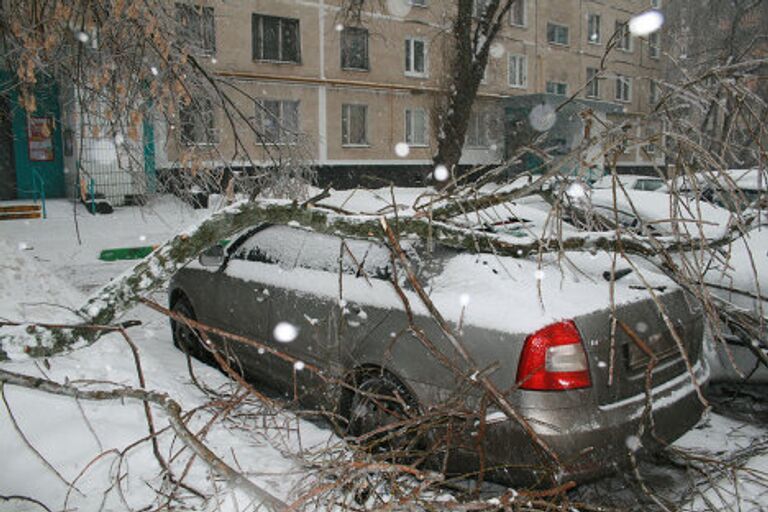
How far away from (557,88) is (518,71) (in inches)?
127

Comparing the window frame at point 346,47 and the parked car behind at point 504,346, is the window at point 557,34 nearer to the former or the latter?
the window frame at point 346,47

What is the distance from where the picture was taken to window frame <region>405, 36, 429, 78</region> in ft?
86.2

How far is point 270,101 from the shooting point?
2262 centimetres

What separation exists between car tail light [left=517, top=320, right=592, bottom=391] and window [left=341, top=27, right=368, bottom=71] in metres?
22.8

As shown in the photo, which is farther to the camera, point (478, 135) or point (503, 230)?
point (478, 135)

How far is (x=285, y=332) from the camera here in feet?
14.0

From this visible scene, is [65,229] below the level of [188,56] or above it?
below

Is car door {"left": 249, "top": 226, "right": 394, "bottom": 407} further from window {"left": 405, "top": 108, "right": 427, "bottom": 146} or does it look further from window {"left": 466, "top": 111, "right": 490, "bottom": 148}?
window {"left": 466, "top": 111, "right": 490, "bottom": 148}

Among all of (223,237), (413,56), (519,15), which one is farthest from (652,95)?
(519,15)

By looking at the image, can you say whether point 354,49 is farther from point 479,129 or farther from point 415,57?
point 479,129

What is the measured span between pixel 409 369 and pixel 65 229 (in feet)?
42.1

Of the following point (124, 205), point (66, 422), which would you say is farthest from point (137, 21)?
point (124, 205)

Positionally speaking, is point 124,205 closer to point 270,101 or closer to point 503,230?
point 270,101

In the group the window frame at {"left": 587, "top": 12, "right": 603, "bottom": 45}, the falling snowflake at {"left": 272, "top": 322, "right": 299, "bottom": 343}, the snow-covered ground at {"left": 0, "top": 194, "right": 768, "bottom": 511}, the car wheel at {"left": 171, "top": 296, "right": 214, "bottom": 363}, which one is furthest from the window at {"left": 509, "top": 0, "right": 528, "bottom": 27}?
the falling snowflake at {"left": 272, "top": 322, "right": 299, "bottom": 343}
